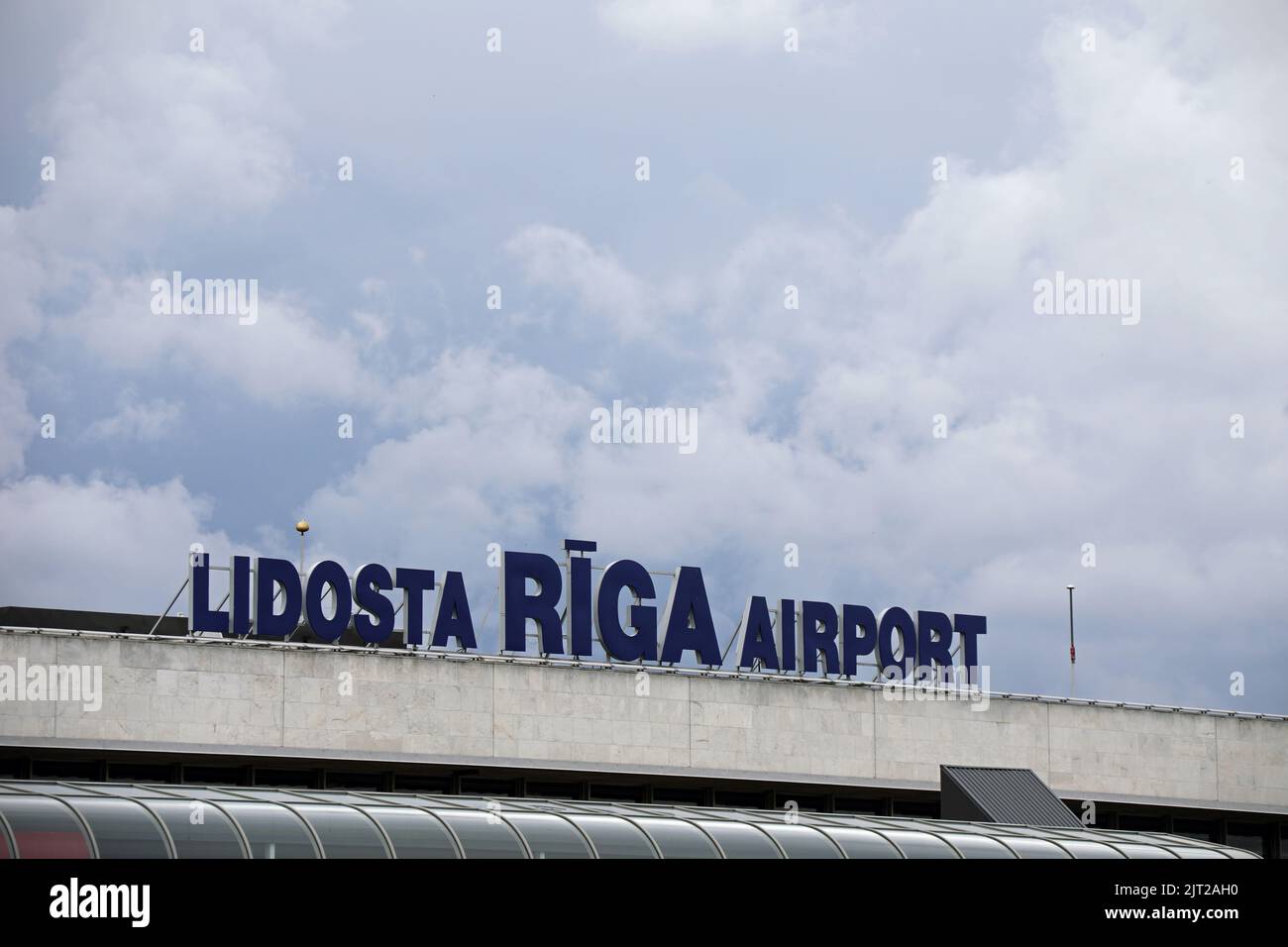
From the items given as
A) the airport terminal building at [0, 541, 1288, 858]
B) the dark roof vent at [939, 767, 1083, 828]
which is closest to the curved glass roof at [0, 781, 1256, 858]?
the airport terminal building at [0, 541, 1288, 858]

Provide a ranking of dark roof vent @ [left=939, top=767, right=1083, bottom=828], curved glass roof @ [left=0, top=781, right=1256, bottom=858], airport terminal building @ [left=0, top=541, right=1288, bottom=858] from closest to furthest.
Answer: curved glass roof @ [left=0, top=781, right=1256, bottom=858]
airport terminal building @ [left=0, top=541, right=1288, bottom=858]
dark roof vent @ [left=939, top=767, right=1083, bottom=828]

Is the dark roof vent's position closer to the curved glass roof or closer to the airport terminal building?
the airport terminal building

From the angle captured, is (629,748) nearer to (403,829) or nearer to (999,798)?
Answer: (999,798)

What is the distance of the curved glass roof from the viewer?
3269 centimetres

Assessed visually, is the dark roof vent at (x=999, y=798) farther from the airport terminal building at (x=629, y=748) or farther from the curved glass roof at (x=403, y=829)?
the curved glass roof at (x=403, y=829)

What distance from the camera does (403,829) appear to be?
35.8m

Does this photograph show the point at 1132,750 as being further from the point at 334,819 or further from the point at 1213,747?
the point at 334,819

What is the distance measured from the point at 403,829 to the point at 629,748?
887 inches

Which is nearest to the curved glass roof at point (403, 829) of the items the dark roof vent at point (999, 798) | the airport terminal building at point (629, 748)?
the airport terminal building at point (629, 748)

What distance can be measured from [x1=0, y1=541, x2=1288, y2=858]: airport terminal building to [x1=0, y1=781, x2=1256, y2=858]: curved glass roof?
0.11m

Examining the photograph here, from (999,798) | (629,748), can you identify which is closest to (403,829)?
(629,748)

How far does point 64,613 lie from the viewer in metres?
63.6
